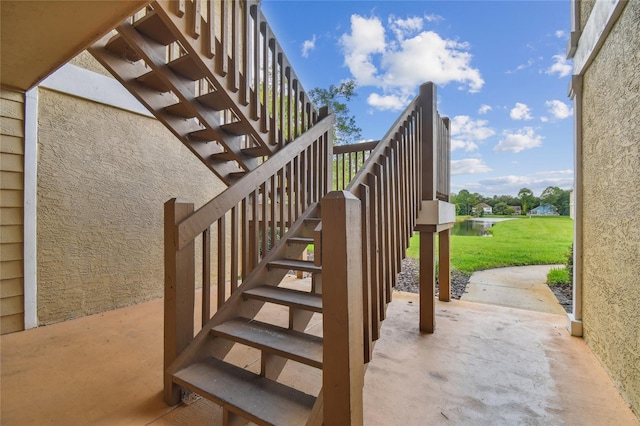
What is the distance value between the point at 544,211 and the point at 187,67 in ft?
33.9

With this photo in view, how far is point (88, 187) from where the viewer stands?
3123 mm

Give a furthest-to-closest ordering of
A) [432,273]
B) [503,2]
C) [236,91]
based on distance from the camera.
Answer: [503,2], [432,273], [236,91]

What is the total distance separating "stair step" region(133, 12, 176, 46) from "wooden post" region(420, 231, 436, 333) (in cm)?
287

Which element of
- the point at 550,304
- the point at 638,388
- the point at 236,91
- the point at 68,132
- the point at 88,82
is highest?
the point at 88,82

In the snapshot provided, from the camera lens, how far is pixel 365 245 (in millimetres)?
1354

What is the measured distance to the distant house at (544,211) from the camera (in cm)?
796

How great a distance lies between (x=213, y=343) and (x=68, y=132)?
2905mm

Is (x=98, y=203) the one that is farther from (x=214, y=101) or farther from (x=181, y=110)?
(x=214, y=101)

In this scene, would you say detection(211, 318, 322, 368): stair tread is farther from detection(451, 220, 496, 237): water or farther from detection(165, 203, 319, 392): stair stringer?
detection(451, 220, 496, 237): water

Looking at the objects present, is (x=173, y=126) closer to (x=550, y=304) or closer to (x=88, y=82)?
(x=88, y=82)

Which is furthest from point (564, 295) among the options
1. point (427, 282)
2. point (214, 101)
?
point (214, 101)

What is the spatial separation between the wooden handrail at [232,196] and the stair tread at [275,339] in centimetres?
63

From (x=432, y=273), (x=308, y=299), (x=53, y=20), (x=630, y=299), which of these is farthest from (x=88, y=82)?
(x=630, y=299)

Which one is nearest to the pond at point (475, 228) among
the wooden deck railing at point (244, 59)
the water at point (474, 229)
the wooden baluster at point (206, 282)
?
the water at point (474, 229)
